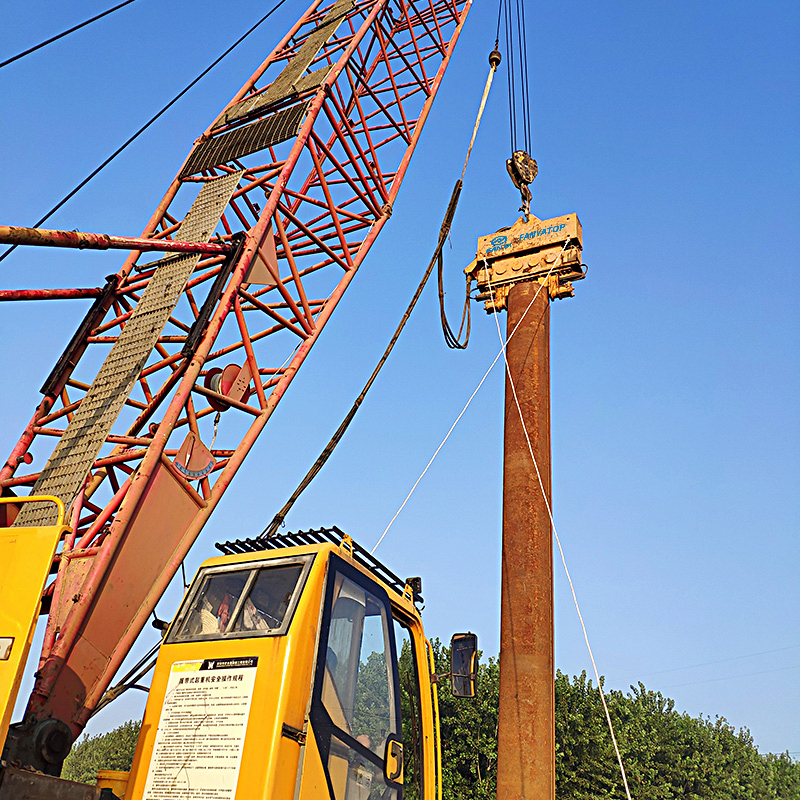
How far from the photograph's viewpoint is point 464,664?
5066mm

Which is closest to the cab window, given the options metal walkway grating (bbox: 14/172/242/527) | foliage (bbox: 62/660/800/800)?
metal walkway grating (bbox: 14/172/242/527)

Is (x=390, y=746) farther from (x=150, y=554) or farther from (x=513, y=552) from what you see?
(x=513, y=552)

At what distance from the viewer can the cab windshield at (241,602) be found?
169 inches

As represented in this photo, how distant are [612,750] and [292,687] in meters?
31.7

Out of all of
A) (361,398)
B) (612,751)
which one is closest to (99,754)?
(612,751)

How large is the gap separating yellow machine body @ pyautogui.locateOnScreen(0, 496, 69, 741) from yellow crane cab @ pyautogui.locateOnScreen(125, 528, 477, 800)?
3.77 ft

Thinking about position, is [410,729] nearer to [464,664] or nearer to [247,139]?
[464,664]

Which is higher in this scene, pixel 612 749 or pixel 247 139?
pixel 247 139

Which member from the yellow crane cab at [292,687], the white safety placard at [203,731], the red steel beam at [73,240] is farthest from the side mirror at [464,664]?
the red steel beam at [73,240]

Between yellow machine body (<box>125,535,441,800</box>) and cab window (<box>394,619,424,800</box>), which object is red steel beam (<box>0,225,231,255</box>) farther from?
cab window (<box>394,619,424,800</box>)

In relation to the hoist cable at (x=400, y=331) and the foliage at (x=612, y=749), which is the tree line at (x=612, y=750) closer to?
the foliage at (x=612, y=749)

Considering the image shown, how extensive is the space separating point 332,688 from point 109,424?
11.7 ft

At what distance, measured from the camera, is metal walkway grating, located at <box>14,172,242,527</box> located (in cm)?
646

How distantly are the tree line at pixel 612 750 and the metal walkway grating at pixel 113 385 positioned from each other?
16.8 m
